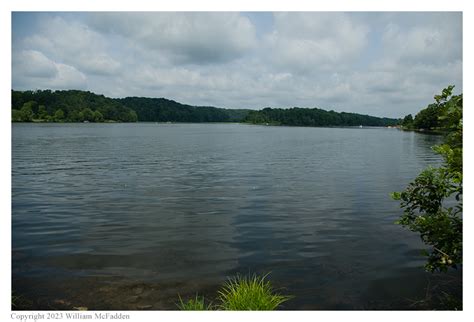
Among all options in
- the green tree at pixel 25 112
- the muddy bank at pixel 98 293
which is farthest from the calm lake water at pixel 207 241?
the green tree at pixel 25 112

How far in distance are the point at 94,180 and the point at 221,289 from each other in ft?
71.4

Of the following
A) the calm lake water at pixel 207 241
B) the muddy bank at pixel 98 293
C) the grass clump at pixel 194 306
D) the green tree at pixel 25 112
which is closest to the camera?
the grass clump at pixel 194 306

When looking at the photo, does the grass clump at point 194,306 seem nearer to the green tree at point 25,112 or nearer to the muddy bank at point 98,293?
Answer: the muddy bank at point 98,293

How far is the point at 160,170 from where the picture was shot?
121 ft

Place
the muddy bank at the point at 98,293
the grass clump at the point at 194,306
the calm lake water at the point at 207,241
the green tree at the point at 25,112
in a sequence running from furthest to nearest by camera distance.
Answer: the green tree at the point at 25,112 < the calm lake water at the point at 207,241 < the muddy bank at the point at 98,293 < the grass clump at the point at 194,306

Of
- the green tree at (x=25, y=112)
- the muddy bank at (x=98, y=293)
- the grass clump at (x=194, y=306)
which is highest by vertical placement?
the green tree at (x=25, y=112)

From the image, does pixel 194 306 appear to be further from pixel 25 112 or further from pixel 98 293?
pixel 25 112

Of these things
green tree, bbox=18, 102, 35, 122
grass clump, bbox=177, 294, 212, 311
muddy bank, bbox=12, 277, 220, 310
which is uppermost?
green tree, bbox=18, 102, 35, 122

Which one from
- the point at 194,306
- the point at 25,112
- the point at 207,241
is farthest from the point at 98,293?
the point at 25,112

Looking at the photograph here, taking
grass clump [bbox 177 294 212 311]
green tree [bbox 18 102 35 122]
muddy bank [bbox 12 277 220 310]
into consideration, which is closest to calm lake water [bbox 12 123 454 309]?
muddy bank [bbox 12 277 220 310]

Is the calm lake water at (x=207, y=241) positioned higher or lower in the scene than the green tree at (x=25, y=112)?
lower

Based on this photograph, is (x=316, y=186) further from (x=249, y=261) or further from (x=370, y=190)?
(x=249, y=261)

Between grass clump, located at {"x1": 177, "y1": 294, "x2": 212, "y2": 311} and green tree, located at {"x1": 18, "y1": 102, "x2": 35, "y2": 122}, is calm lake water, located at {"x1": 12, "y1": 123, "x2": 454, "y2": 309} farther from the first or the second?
green tree, located at {"x1": 18, "y1": 102, "x2": 35, "y2": 122}

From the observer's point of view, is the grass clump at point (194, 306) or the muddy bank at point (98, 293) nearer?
the grass clump at point (194, 306)
